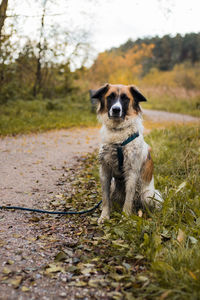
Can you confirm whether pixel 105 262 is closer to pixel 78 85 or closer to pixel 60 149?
pixel 60 149

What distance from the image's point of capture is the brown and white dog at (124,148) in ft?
10.4

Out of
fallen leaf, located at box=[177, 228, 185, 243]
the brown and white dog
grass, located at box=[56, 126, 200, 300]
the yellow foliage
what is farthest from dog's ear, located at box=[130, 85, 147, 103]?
the yellow foliage

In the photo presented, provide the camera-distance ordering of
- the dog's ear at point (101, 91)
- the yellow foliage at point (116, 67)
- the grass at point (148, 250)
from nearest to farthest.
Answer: the grass at point (148, 250) < the dog's ear at point (101, 91) < the yellow foliage at point (116, 67)

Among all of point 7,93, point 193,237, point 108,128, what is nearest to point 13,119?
point 7,93

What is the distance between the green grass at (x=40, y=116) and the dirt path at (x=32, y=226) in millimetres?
1824

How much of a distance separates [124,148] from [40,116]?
8.17 metres

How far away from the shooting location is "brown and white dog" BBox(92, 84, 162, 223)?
10.4 feet

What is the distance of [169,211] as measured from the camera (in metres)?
3.22

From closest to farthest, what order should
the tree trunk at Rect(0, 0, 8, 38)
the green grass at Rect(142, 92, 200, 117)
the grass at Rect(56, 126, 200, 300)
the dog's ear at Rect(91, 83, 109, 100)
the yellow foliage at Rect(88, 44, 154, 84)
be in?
the grass at Rect(56, 126, 200, 300) < the dog's ear at Rect(91, 83, 109, 100) < the tree trunk at Rect(0, 0, 8, 38) < the green grass at Rect(142, 92, 200, 117) < the yellow foliage at Rect(88, 44, 154, 84)

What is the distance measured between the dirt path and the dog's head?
1418 millimetres

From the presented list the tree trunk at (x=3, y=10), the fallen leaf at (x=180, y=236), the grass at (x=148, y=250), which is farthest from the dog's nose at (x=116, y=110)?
the tree trunk at (x=3, y=10)

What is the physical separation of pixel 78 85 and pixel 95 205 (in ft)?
47.0

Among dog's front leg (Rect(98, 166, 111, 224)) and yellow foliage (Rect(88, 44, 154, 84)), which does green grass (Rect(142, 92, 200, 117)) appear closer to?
yellow foliage (Rect(88, 44, 154, 84))

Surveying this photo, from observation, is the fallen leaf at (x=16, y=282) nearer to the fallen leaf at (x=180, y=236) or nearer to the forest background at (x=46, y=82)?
the fallen leaf at (x=180, y=236)
